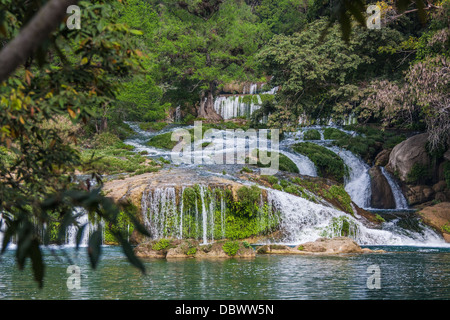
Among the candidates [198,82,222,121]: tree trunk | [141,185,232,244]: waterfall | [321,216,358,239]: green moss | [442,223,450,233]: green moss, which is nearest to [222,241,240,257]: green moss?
[141,185,232,244]: waterfall

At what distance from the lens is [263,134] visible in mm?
26875

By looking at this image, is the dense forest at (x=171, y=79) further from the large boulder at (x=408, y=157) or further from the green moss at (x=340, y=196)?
the green moss at (x=340, y=196)

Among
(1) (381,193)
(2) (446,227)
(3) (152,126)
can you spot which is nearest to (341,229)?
(2) (446,227)

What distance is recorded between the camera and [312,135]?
85.8ft

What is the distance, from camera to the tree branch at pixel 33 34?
127 cm

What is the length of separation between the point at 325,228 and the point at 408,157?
7101mm

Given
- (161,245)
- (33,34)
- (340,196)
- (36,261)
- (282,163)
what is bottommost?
(161,245)

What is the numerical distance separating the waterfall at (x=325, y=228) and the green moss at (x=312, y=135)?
30.1 ft

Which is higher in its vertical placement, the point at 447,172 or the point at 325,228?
the point at 447,172

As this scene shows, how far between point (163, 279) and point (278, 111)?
1449cm

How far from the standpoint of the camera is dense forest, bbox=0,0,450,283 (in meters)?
2.08

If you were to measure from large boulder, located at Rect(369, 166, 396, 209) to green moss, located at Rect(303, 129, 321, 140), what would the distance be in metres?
4.45

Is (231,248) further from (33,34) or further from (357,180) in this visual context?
(33,34)

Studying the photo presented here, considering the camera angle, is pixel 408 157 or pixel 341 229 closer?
pixel 341 229
